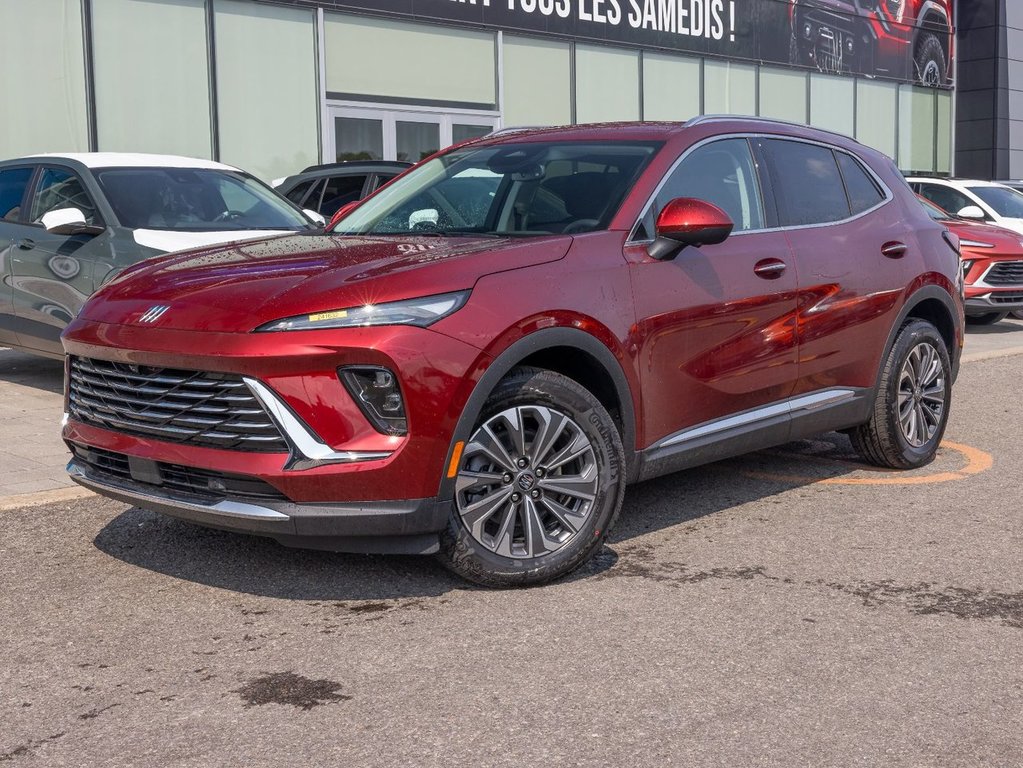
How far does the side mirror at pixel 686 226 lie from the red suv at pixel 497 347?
0.04ft

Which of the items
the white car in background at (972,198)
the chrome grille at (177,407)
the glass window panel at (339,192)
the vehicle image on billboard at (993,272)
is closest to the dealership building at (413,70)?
the white car in background at (972,198)

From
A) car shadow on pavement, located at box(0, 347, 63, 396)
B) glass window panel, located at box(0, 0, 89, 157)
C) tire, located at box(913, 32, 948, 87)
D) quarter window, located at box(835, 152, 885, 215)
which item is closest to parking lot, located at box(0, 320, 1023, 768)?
quarter window, located at box(835, 152, 885, 215)

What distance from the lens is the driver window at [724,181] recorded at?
5480mm

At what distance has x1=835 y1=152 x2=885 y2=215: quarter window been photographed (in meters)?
6.49

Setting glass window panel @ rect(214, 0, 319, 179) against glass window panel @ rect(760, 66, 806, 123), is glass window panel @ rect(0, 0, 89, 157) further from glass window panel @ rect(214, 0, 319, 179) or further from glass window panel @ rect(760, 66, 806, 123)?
glass window panel @ rect(760, 66, 806, 123)

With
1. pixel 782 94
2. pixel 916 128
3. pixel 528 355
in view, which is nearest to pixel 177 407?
pixel 528 355

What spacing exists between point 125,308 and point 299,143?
14.4 m

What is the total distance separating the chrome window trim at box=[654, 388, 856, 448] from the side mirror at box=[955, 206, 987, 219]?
31.4ft

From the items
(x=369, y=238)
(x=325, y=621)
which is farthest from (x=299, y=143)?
(x=325, y=621)

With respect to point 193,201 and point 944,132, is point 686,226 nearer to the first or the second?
point 193,201

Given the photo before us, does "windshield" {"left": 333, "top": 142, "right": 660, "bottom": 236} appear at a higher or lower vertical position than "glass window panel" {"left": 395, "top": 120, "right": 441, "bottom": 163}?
lower

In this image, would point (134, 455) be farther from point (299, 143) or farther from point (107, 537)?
point (299, 143)

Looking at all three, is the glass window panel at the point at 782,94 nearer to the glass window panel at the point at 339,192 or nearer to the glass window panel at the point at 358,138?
the glass window panel at the point at 358,138

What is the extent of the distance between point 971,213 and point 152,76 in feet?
33.9
